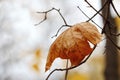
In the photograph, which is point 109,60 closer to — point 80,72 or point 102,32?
point 102,32

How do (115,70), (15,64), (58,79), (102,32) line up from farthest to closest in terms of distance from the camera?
(58,79)
(15,64)
(115,70)
(102,32)

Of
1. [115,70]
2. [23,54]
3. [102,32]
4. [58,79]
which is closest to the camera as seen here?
[102,32]

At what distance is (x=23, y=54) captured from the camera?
7.55m

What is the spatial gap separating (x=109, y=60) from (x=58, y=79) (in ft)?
16.1

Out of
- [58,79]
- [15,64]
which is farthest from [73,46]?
[58,79]

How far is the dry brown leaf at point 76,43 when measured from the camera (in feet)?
2.92

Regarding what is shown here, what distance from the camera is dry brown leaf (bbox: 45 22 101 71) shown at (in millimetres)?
891

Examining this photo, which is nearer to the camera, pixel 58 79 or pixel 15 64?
pixel 15 64

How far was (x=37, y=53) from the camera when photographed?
7047 millimetres

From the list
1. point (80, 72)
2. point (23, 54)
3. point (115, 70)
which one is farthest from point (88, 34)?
point (80, 72)

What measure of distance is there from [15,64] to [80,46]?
222 inches

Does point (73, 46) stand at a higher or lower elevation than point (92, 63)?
higher

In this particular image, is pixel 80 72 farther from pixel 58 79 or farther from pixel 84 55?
pixel 84 55

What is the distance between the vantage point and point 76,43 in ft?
2.94
